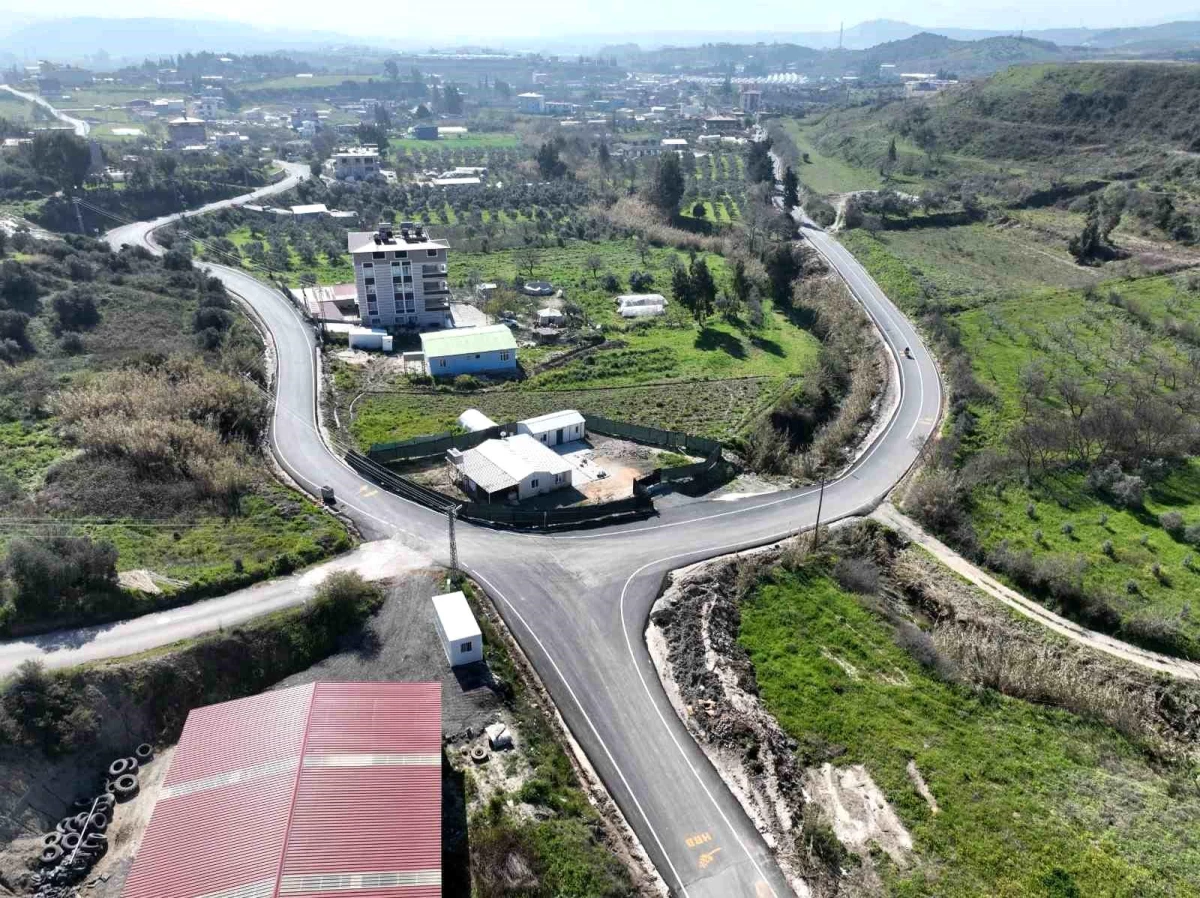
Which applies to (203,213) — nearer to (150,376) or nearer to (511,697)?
(150,376)

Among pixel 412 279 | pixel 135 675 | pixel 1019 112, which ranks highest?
pixel 1019 112

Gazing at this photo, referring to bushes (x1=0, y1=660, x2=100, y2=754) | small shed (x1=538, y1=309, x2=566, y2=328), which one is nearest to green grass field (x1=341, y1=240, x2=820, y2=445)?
small shed (x1=538, y1=309, x2=566, y2=328)

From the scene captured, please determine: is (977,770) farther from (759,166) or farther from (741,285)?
(759,166)

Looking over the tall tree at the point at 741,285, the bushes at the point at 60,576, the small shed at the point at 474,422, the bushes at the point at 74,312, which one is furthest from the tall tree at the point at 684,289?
the bushes at the point at 60,576

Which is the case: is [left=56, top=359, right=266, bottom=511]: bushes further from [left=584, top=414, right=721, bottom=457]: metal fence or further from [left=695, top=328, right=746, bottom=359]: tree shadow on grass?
[left=695, top=328, right=746, bottom=359]: tree shadow on grass

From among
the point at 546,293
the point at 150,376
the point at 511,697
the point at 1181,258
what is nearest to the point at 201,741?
the point at 511,697

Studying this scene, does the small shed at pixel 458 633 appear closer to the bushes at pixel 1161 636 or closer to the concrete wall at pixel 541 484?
the concrete wall at pixel 541 484
